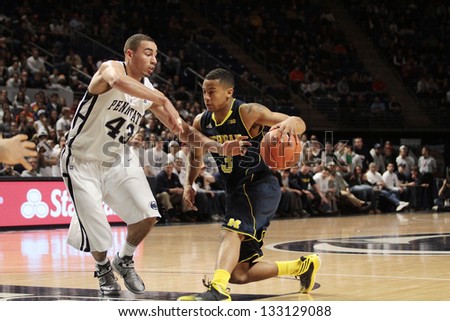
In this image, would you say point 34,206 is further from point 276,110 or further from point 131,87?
point 276,110

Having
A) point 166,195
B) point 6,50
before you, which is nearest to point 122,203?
point 166,195

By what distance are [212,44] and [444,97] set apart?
8.18 meters

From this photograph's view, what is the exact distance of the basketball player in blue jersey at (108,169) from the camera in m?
7.17

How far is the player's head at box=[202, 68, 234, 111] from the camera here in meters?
6.84

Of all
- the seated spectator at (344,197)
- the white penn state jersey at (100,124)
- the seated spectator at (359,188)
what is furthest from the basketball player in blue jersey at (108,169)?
the seated spectator at (359,188)

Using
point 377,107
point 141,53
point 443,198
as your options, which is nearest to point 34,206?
point 141,53

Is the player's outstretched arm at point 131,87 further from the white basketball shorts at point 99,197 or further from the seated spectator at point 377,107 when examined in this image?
the seated spectator at point 377,107

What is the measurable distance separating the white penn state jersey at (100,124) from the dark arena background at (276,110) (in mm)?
1198

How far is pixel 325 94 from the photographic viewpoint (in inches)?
1135

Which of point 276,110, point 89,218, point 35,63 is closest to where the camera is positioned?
point 89,218

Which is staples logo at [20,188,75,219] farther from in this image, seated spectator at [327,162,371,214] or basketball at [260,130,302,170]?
basketball at [260,130,302,170]

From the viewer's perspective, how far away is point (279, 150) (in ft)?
21.5

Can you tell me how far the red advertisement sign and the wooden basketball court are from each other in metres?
0.30

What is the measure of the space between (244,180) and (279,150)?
522 millimetres
